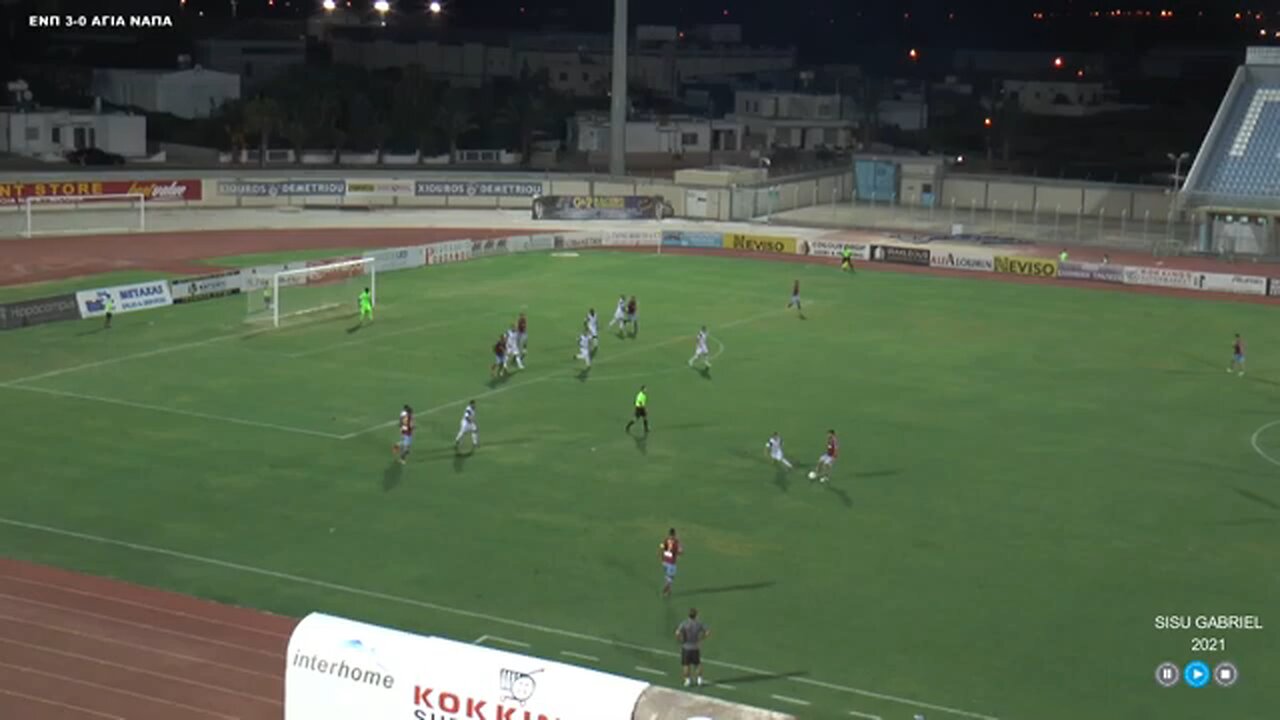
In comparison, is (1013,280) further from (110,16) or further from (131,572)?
(110,16)

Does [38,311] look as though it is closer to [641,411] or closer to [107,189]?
[641,411]

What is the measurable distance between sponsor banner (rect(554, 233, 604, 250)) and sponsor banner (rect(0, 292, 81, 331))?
91.0 ft

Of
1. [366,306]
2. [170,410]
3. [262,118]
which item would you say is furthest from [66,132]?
[170,410]

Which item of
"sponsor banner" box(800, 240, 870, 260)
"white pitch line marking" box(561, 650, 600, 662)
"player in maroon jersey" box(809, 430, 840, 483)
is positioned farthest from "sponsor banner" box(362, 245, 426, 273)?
"white pitch line marking" box(561, 650, 600, 662)

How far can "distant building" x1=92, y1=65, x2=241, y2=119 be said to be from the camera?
118 m

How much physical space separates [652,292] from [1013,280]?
17539mm

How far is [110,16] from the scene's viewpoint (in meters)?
118

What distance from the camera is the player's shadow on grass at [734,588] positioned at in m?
28.9

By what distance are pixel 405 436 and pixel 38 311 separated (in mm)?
21332

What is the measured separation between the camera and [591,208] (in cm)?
8806

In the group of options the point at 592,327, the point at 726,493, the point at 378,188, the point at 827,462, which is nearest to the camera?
the point at 726,493

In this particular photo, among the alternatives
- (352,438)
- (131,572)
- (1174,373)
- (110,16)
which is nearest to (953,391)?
(1174,373)

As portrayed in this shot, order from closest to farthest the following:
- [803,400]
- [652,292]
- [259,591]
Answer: [259,591] < [803,400] < [652,292]

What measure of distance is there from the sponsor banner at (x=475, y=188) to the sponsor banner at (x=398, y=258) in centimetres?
2339
